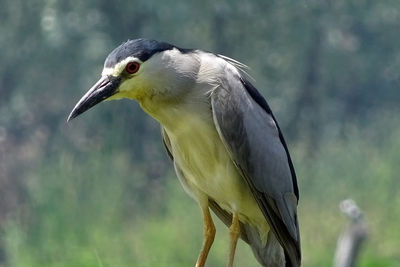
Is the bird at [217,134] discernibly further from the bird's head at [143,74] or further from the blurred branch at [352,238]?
the blurred branch at [352,238]

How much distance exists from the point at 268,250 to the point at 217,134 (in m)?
0.45

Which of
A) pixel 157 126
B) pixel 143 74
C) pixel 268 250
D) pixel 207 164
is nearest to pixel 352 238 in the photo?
pixel 268 250

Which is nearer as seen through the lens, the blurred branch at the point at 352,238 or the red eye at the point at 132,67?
the red eye at the point at 132,67

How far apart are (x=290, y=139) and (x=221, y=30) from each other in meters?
1.18

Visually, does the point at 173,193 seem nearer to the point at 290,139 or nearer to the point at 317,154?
the point at 317,154

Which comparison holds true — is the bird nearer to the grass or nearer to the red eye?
the red eye

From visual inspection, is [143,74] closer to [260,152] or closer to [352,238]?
[260,152]

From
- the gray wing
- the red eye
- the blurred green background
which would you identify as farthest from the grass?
the red eye

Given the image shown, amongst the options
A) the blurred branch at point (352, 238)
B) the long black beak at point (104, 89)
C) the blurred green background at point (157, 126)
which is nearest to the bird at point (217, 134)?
the long black beak at point (104, 89)

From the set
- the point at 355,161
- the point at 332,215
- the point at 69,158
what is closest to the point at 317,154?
the point at 355,161

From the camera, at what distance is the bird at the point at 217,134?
2.90m

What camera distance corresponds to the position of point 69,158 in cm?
867

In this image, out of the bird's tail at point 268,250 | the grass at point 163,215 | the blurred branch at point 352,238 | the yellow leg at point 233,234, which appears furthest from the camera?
the grass at point 163,215

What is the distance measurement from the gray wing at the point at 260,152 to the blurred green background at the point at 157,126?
13.1ft
